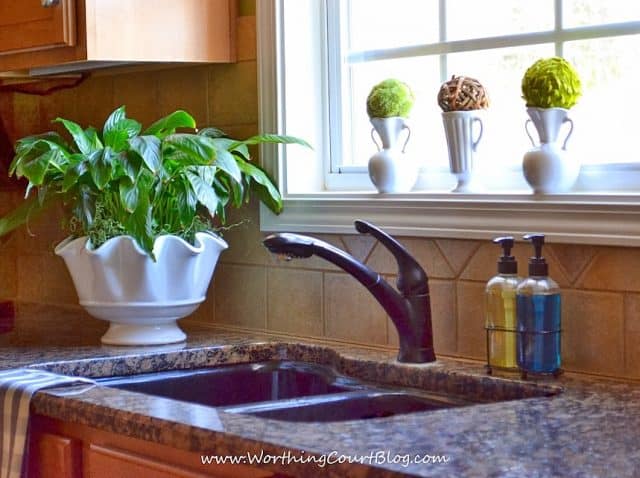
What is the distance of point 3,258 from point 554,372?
1694 millimetres

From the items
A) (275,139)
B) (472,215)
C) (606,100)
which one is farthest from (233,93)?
(606,100)

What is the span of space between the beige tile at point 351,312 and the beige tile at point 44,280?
0.82m

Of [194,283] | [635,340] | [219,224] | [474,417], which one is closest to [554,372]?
[635,340]

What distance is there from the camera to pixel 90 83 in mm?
2572

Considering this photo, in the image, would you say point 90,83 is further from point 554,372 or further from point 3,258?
point 554,372

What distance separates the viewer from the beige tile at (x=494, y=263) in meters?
1.71

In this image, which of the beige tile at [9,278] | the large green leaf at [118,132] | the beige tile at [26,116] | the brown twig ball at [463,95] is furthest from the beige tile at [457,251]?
the beige tile at [9,278]

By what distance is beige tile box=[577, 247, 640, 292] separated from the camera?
5.32 feet

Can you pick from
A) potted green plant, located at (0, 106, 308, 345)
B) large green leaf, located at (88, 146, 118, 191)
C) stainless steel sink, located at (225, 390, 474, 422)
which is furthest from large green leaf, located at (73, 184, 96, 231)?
stainless steel sink, located at (225, 390, 474, 422)

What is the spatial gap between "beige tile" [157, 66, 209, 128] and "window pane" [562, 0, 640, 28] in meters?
0.79

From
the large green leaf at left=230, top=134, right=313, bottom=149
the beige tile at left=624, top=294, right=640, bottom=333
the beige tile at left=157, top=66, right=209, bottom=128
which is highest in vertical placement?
the beige tile at left=157, top=66, right=209, bottom=128

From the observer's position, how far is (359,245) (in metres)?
2.01

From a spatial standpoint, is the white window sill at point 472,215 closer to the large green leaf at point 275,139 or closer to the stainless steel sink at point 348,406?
the large green leaf at point 275,139

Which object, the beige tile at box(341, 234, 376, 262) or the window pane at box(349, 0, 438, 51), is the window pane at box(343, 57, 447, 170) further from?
the beige tile at box(341, 234, 376, 262)
